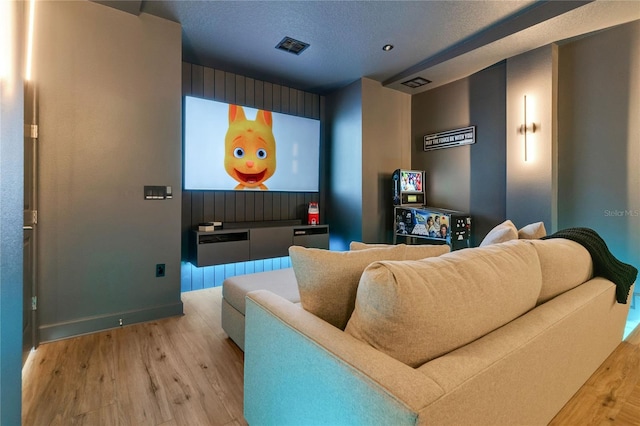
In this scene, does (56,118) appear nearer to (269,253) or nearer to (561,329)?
(269,253)

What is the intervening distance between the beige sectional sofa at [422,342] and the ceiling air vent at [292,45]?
2.58 meters

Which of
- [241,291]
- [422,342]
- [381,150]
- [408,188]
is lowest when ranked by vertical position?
[241,291]

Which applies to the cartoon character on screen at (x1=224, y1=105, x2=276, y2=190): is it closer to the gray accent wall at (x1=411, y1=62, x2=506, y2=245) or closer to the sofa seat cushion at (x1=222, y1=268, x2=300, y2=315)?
the sofa seat cushion at (x1=222, y1=268, x2=300, y2=315)

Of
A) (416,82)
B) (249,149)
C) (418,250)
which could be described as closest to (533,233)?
(418,250)

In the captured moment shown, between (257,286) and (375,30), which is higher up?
(375,30)

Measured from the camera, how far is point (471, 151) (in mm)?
3588

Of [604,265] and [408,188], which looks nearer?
[604,265]

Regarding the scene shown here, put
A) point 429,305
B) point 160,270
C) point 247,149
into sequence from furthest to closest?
point 247,149
point 160,270
point 429,305

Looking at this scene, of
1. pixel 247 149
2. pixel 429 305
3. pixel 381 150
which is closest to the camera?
pixel 429 305

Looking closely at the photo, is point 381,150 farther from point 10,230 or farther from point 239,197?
point 10,230

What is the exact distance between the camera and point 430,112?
4035 mm

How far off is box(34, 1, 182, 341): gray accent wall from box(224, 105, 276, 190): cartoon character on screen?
83cm

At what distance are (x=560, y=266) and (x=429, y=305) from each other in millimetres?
896

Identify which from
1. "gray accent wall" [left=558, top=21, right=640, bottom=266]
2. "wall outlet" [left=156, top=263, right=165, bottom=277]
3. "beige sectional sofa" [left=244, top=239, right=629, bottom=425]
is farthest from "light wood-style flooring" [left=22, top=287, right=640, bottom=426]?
"gray accent wall" [left=558, top=21, right=640, bottom=266]
